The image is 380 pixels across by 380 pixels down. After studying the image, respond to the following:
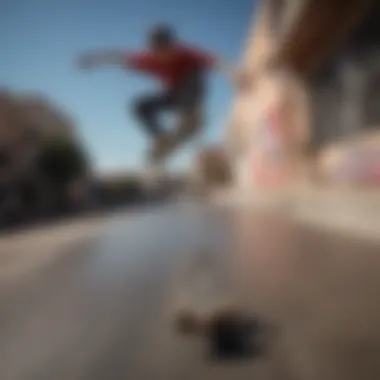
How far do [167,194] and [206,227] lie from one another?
1.79ft

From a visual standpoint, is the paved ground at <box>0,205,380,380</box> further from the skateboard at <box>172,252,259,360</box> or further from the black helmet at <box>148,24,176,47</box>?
the black helmet at <box>148,24,176,47</box>

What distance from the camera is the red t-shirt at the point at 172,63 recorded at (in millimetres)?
733

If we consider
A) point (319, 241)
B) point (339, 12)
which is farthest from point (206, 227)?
point (339, 12)

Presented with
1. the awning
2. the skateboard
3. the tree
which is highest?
the awning

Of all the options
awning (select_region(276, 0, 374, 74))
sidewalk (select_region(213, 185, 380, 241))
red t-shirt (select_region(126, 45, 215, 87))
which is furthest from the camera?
awning (select_region(276, 0, 374, 74))

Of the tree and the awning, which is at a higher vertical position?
the awning

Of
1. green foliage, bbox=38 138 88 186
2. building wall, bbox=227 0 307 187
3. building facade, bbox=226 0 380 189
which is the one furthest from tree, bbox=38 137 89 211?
building wall, bbox=227 0 307 187

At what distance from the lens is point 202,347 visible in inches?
18.5

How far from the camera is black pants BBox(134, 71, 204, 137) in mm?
762

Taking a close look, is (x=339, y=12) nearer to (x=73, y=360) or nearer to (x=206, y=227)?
(x=206, y=227)

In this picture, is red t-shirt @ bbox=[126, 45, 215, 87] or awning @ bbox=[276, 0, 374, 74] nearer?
red t-shirt @ bbox=[126, 45, 215, 87]

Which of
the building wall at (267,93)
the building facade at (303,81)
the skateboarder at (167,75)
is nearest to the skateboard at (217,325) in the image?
the skateboarder at (167,75)

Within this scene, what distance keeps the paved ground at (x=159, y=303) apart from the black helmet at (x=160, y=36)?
0.36 metres

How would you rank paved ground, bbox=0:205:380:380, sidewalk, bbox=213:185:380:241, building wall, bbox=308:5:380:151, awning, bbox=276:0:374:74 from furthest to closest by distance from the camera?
1. building wall, bbox=308:5:380:151
2. awning, bbox=276:0:374:74
3. sidewalk, bbox=213:185:380:241
4. paved ground, bbox=0:205:380:380
